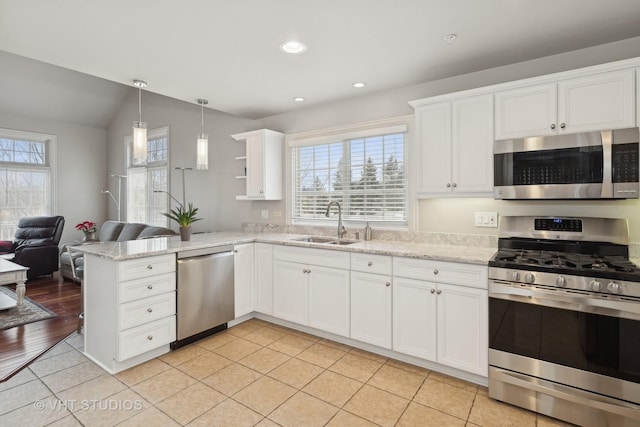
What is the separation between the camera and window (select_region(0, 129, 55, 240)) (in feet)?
18.7

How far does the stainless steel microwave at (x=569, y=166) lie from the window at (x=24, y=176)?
23.5 ft

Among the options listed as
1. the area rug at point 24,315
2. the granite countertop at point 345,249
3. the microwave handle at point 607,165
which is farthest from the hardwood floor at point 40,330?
the microwave handle at point 607,165

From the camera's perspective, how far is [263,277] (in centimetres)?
354

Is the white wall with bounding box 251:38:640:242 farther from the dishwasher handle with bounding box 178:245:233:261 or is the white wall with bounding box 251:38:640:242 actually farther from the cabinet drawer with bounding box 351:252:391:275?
the dishwasher handle with bounding box 178:245:233:261

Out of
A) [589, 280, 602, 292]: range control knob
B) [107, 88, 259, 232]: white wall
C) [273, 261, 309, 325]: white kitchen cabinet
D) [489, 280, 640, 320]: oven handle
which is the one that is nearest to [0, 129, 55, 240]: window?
[107, 88, 259, 232]: white wall

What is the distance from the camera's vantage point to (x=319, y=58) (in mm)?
2613

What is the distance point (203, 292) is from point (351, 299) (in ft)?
4.49

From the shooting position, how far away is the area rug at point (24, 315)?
11.3ft

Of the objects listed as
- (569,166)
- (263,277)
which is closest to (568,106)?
(569,166)

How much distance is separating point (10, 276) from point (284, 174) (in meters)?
3.24

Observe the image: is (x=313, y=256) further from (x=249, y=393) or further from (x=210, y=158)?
(x=210, y=158)

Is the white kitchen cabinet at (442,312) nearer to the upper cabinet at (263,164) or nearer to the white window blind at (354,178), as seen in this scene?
the white window blind at (354,178)

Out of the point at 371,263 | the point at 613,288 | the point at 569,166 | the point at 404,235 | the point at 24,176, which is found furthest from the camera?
the point at 24,176

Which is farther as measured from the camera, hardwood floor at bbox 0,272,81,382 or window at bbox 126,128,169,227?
window at bbox 126,128,169,227
